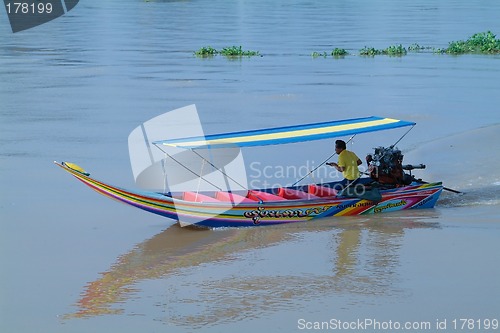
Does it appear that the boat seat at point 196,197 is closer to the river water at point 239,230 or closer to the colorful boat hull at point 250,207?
the colorful boat hull at point 250,207

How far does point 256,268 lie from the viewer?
37.6ft

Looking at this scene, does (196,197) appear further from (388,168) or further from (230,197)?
(388,168)

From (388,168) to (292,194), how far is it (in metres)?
1.94

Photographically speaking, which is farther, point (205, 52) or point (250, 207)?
point (205, 52)

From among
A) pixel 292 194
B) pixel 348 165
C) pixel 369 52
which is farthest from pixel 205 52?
pixel 292 194

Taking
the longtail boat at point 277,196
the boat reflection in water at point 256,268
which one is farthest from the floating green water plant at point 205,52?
the boat reflection in water at point 256,268

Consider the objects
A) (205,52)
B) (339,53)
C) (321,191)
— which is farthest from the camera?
(205,52)

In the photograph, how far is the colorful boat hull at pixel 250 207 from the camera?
12375 mm

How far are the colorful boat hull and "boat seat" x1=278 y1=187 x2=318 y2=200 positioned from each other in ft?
0.58

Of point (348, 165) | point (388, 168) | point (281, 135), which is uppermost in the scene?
point (281, 135)

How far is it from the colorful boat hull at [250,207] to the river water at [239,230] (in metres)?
0.18

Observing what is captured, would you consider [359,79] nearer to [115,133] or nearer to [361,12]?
[115,133]
